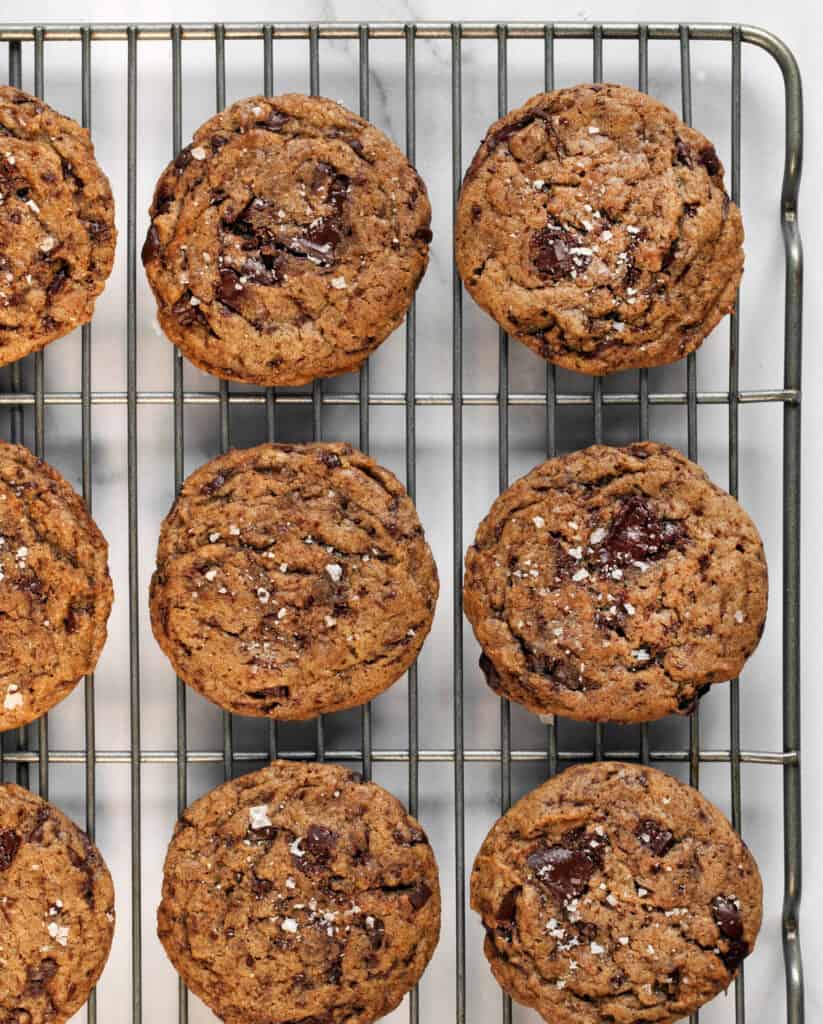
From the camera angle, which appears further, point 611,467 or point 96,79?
point 96,79

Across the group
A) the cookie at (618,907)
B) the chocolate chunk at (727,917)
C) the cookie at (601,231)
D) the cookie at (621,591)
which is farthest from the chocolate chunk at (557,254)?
the chocolate chunk at (727,917)

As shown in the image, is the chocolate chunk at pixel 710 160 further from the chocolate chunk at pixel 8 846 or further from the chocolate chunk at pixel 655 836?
the chocolate chunk at pixel 8 846

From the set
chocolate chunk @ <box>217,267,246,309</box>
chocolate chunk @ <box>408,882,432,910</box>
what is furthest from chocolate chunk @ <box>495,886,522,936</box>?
chocolate chunk @ <box>217,267,246,309</box>

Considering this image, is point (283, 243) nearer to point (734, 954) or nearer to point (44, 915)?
point (44, 915)

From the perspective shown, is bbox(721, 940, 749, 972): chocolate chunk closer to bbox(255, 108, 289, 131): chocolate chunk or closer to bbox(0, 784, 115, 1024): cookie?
bbox(0, 784, 115, 1024): cookie

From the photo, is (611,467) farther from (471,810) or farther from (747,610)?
(471,810)

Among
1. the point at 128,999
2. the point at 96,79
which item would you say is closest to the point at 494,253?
the point at 96,79
